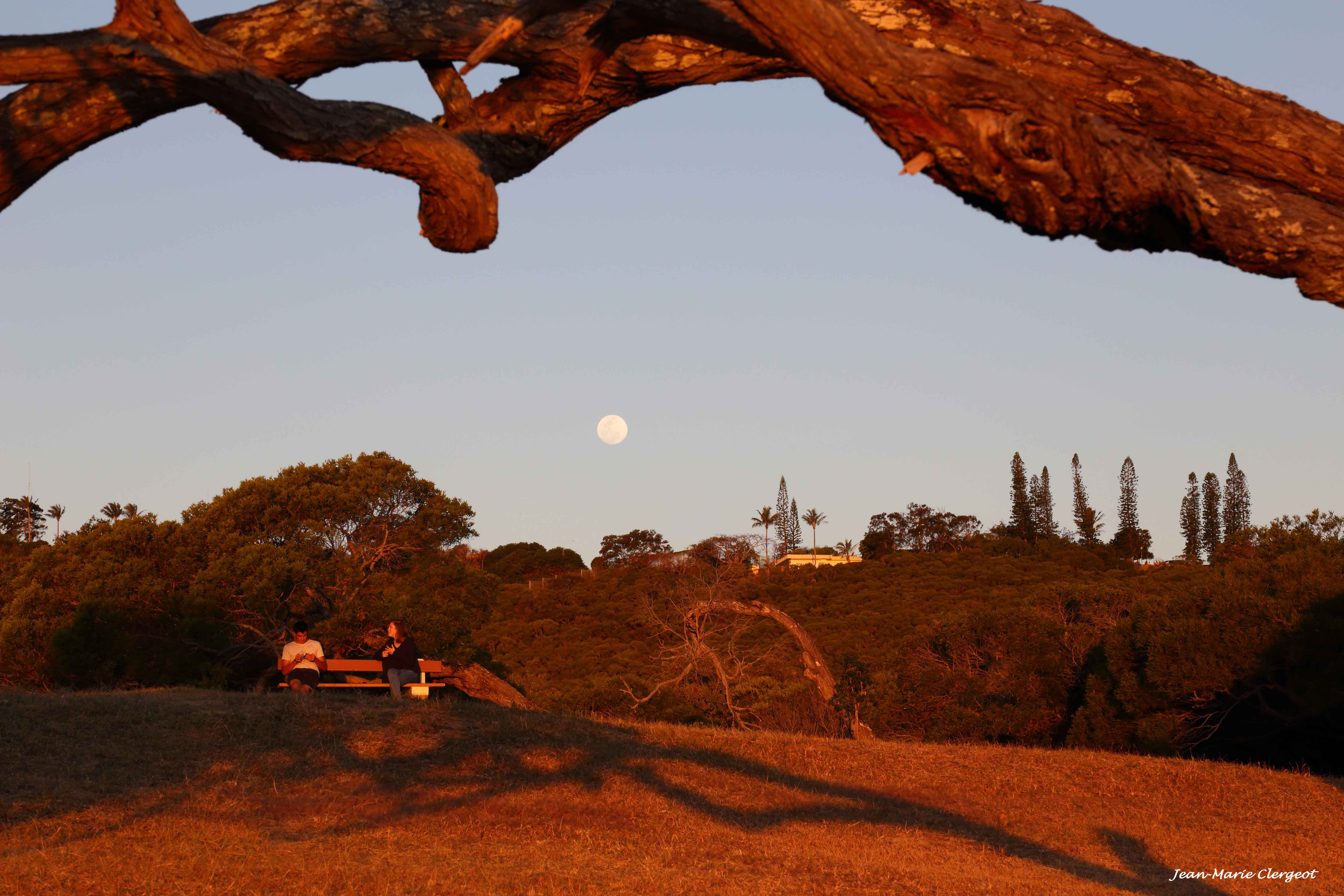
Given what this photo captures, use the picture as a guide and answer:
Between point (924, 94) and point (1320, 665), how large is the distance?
61.5ft

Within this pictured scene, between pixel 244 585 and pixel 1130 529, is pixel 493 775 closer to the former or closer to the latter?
pixel 244 585

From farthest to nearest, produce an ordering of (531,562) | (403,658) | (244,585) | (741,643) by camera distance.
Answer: (531,562) < (741,643) < (244,585) < (403,658)

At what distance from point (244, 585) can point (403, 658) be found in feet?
29.5

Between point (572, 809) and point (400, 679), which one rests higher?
point (400, 679)

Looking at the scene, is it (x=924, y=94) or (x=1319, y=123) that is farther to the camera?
(x=1319, y=123)

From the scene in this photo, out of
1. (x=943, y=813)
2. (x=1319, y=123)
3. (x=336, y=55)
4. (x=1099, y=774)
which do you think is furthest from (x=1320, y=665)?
(x=336, y=55)

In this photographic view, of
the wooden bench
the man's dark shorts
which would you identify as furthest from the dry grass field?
the wooden bench

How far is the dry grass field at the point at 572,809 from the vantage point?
7.98m

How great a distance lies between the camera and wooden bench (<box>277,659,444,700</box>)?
1528 centimetres

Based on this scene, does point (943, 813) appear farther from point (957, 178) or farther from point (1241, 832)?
point (957, 178)

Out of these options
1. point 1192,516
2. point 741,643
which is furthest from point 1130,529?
point 741,643

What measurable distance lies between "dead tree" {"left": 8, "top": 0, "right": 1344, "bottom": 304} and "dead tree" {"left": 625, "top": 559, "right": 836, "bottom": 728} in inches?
559

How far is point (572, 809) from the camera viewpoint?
10.7 m

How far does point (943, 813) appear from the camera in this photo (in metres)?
12.0
